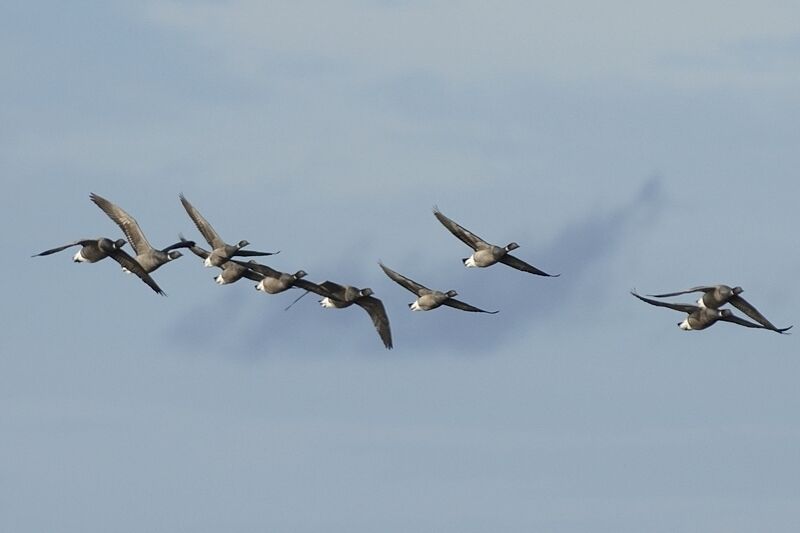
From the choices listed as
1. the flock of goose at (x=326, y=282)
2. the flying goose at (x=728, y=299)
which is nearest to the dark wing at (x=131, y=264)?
the flock of goose at (x=326, y=282)

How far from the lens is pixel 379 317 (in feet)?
503

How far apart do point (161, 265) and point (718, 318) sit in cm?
3624

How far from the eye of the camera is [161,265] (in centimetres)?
14250

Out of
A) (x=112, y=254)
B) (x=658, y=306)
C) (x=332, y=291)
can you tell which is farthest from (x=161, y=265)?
(x=658, y=306)

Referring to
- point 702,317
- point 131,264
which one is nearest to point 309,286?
point 131,264

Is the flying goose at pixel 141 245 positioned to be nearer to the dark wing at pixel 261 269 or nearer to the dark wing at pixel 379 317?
the dark wing at pixel 261 269

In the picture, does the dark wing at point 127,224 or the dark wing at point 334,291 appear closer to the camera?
the dark wing at point 127,224

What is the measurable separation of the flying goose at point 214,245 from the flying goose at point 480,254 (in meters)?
12.5

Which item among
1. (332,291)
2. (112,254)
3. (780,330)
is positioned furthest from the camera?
(332,291)

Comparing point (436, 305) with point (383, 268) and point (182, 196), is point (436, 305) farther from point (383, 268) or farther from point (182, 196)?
point (182, 196)

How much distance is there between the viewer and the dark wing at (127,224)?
469ft

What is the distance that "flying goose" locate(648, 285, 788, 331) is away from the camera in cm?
13375

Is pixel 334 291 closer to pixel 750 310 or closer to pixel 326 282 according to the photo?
pixel 326 282

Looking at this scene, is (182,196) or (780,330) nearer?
(780,330)
